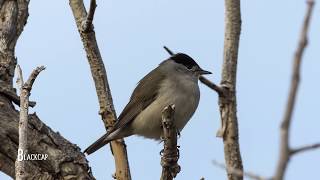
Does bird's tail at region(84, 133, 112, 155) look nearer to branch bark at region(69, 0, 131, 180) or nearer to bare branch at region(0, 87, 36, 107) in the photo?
branch bark at region(69, 0, 131, 180)

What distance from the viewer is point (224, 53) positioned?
6.76 feet

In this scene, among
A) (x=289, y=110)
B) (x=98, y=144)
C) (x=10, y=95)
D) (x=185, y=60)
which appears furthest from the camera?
(x=185, y=60)

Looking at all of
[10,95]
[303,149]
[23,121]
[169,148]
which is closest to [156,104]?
[10,95]

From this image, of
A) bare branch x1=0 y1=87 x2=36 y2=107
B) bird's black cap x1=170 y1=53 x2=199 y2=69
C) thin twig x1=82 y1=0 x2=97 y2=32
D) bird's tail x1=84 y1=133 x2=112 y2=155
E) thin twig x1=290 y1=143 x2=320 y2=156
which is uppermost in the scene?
thin twig x1=82 y1=0 x2=97 y2=32

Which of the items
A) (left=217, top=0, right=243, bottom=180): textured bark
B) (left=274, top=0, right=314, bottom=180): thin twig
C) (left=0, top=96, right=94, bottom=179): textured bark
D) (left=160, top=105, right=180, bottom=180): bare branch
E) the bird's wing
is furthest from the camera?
the bird's wing

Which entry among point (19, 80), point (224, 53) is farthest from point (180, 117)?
point (224, 53)

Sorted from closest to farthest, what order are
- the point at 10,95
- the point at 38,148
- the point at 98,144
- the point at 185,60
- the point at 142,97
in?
the point at 38,148 < the point at 10,95 < the point at 98,144 < the point at 142,97 < the point at 185,60

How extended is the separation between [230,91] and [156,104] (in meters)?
4.24

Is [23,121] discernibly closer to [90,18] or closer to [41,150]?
[41,150]

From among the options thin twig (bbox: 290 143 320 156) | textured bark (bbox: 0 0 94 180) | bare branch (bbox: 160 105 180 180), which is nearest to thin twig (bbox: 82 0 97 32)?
textured bark (bbox: 0 0 94 180)

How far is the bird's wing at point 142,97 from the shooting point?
6.31 metres

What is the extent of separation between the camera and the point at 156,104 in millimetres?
6211

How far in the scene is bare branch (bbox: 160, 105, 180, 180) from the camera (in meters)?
3.87

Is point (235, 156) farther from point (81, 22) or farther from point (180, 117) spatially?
point (180, 117)
